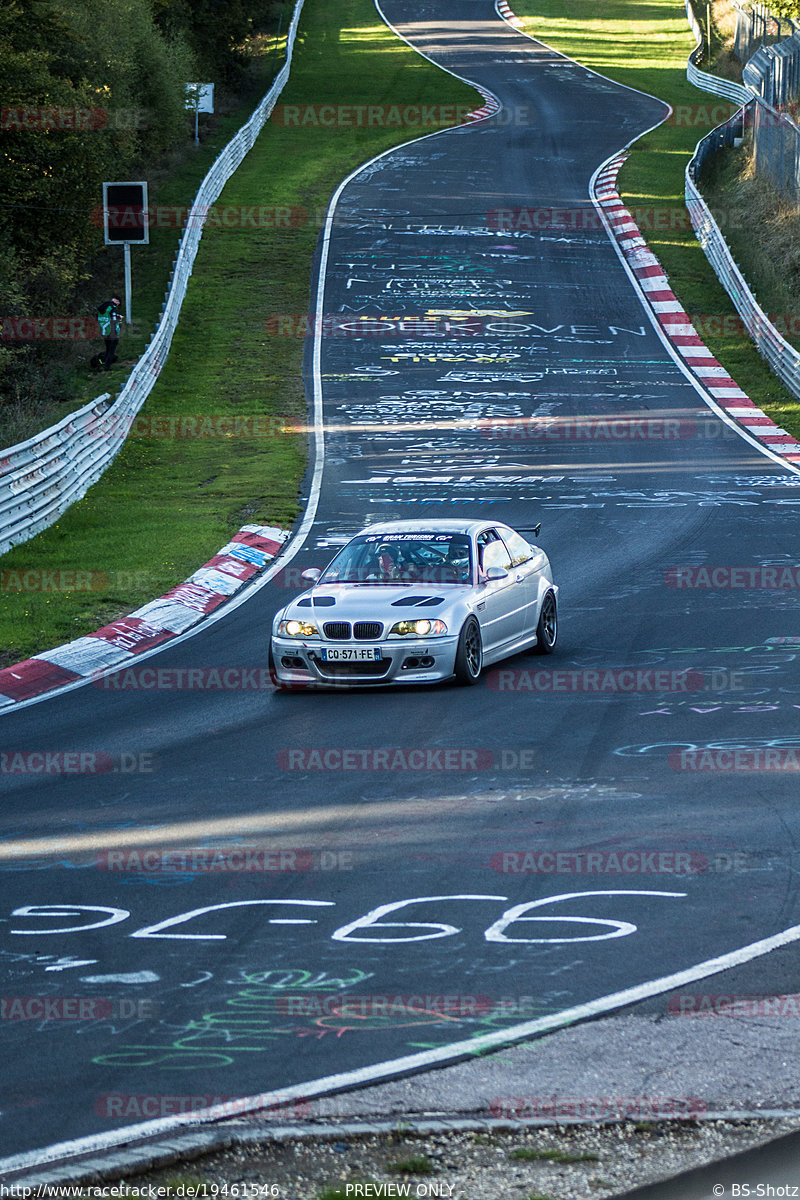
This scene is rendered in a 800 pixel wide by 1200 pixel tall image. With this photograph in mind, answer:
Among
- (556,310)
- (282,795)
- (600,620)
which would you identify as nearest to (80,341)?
(556,310)

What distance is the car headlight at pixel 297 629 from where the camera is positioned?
13445 millimetres

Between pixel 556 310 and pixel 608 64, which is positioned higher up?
pixel 608 64

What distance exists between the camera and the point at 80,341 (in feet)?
118

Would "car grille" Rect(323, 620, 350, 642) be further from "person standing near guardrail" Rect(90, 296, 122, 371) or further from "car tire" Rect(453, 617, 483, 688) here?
"person standing near guardrail" Rect(90, 296, 122, 371)

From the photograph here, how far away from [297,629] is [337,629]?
0.38 metres

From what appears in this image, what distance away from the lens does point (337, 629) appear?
13.4 meters

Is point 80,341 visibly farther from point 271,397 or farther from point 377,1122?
point 377,1122

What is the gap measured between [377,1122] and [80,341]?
32674 millimetres

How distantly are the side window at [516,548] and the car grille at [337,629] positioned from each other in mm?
2341

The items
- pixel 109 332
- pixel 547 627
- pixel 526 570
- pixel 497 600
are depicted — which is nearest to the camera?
pixel 497 600

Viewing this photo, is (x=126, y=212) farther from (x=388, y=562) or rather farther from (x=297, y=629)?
(x=297, y=629)

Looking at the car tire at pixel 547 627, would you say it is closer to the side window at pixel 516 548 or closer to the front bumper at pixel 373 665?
the side window at pixel 516 548

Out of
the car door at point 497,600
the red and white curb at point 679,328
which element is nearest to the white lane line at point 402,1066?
the car door at point 497,600

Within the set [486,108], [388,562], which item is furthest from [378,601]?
[486,108]
